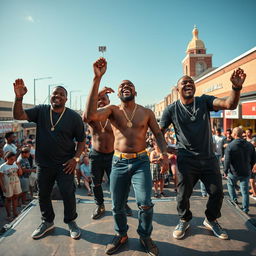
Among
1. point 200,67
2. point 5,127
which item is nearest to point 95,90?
point 5,127

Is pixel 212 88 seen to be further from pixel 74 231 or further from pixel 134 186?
pixel 74 231

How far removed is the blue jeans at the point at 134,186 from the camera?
8.21 ft

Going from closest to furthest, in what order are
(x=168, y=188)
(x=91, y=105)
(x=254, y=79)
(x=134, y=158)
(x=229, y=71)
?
1. (x=91, y=105)
2. (x=134, y=158)
3. (x=168, y=188)
4. (x=254, y=79)
5. (x=229, y=71)

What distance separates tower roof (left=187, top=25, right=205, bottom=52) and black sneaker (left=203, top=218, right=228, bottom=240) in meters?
44.1

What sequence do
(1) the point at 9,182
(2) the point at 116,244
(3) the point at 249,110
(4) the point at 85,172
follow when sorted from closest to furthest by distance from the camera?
1. (2) the point at 116,244
2. (1) the point at 9,182
3. (4) the point at 85,172
4. (3) the point at 249,110

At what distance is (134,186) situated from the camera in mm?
2576

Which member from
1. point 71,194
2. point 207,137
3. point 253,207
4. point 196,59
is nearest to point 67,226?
point 71,194

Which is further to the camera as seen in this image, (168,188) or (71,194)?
(168,188)

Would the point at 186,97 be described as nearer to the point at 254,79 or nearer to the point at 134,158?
the point at 134,158

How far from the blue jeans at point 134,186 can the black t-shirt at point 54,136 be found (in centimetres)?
82

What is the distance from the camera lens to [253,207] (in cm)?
557

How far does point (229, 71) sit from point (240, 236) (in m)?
18.1

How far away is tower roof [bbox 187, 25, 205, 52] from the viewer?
1618 inches

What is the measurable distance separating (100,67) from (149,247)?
90.1 inches
